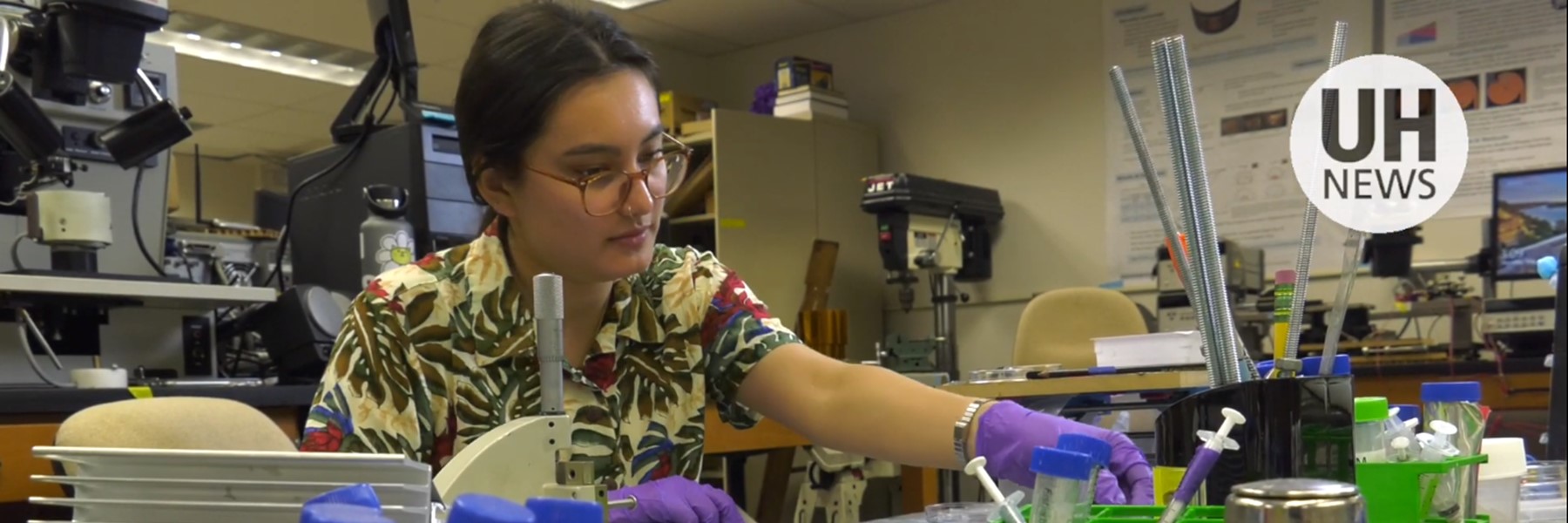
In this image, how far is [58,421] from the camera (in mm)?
1655

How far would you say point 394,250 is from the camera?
2.25 meters

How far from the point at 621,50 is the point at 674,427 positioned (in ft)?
1.30

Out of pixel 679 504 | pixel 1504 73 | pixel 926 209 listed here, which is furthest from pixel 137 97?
pixel 1504 73

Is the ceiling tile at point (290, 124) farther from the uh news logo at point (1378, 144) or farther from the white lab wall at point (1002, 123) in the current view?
the uh news logo at point (1378, 144)

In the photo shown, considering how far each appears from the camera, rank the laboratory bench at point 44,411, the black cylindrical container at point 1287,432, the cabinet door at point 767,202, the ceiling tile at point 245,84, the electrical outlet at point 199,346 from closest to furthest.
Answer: the black cylindrical container at point 1287,432, the laboratory bench at point 44,411, the electrical outlet at point 199,346, the cabinet door at point 767,202, the ceiling tile at point 245,84

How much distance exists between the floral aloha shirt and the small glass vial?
23.9 inches

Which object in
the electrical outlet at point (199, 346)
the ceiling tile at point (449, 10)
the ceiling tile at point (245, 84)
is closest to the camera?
the electrical outlet at point (199, 346)

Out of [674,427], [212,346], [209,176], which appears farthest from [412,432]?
[209,176]

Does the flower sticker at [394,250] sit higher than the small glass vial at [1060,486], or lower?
higher

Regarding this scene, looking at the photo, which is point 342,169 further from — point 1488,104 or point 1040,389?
point 1488,104

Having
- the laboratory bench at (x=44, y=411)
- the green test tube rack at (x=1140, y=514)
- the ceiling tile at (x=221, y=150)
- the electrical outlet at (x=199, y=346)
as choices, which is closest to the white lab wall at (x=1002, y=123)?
the electrical outlet at (x=199, y=346)

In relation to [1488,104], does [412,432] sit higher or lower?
lower

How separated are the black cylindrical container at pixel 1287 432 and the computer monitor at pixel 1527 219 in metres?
2.89

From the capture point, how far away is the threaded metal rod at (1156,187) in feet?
1.97
